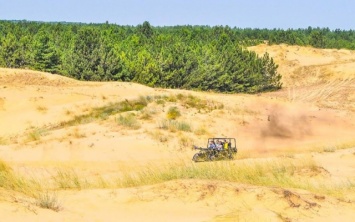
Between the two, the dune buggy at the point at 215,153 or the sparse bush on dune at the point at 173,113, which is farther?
the sparse bush on dune at the point at 173,113

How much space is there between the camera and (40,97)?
41906 millimetres

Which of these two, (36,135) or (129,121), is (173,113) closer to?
(129,121)

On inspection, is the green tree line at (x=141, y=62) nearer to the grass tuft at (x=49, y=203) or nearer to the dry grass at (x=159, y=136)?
the dry grass at (x=159, y=136)

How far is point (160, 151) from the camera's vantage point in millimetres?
28328

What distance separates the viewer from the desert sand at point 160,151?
10.6 meters

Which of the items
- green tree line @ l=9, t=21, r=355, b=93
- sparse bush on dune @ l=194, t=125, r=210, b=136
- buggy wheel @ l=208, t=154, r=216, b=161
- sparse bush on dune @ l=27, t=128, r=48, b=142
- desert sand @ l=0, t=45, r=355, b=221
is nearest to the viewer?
desert sand @ l=0, t=45, r=355, b=221

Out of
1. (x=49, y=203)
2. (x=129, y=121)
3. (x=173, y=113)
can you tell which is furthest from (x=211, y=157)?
(x=49, y=203)

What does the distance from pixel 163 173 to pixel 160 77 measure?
42765 mm

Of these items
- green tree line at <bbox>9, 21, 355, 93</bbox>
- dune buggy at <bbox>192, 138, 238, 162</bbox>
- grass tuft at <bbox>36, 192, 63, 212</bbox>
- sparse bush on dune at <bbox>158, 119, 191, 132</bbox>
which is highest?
green tree line at <bbox>9, 21, 355, 93</bbox>

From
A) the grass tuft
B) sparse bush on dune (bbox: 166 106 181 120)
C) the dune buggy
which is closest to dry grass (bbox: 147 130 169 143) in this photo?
sparse bush on dune (bbox: 166 106 181 120)

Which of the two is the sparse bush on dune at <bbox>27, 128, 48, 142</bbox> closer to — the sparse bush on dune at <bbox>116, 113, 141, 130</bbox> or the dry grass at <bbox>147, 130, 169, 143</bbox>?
the sparse bush on dune at <bbox>116, 113, 141, 130</bbox>

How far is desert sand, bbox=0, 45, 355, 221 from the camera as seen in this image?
10.6 metres

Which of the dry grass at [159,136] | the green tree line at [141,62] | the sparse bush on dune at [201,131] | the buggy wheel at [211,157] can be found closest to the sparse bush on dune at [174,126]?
the sparse bush on dune at [201,131]

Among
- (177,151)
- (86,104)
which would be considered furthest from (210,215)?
(86,104)
